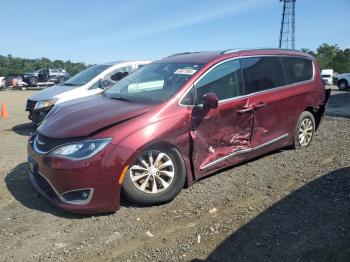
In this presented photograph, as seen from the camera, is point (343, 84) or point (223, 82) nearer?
point (223, 82)

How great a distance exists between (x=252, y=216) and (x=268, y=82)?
8.00 feet

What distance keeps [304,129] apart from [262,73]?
59.0 inches

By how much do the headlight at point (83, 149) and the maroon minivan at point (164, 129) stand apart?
0.4 inches

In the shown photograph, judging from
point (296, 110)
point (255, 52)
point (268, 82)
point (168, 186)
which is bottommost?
point (168, 186)

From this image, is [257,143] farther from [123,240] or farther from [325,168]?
[123,240]

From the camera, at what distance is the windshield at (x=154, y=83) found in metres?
5.07

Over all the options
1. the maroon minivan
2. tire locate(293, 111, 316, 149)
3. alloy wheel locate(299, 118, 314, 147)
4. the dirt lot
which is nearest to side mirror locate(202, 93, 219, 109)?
the maroon minivan

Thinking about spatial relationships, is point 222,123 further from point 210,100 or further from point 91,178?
point 91,178

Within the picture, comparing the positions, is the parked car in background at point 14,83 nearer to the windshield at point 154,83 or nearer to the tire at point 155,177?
the windshield at point 154,83

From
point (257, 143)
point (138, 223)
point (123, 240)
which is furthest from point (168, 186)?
point (257, 143)

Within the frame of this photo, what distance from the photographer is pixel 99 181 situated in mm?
4234

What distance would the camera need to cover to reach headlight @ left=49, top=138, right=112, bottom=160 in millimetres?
4238

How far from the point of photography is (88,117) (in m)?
4.70

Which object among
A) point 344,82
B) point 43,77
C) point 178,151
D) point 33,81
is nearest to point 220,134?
point 178,151
